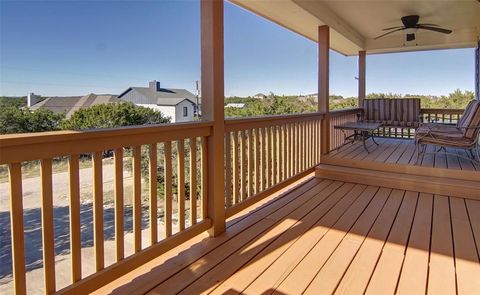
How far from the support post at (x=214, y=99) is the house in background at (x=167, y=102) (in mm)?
233

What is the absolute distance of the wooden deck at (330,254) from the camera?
1928mm

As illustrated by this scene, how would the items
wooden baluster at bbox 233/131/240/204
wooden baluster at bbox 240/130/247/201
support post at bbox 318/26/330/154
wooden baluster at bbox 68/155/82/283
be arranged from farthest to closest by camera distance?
support post at bbox 318/26/330/154
wooden baluster at bbox 240/130/247/201
wooden baluster at bbox 233/131/240/204
wooden baluster at bbox 68/155/82/283

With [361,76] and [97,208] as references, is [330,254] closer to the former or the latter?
[97,208]

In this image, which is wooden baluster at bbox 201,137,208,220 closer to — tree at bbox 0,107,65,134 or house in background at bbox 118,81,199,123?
house in background at bbox 118,81,199,123

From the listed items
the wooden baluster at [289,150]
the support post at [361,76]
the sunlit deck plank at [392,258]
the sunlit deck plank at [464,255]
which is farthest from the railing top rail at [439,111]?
the sunlit deck plank at [392,258]

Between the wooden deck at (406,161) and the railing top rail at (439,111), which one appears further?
the railing top rail at (439,111)

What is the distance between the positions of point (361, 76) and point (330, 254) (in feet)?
19.4

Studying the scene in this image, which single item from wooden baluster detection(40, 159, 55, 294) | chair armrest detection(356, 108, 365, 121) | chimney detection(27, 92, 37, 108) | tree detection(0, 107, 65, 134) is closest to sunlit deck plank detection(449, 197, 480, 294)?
wooden baluster detection(40, 159, 55, 294)

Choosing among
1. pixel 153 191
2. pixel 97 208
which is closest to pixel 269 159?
pixel 153 191

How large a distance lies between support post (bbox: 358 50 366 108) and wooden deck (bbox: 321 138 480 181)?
1.88 meters

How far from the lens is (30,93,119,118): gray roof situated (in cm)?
190

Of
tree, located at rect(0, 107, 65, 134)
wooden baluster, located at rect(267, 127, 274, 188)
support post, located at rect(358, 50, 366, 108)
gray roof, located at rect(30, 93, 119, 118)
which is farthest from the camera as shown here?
support post, located at rect(358, 50, 366, 108)

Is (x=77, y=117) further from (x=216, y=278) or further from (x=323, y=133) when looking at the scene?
(x=323, y=133)

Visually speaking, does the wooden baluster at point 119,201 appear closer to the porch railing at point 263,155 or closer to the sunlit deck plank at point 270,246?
the sunlit deck plank at point 270,246
